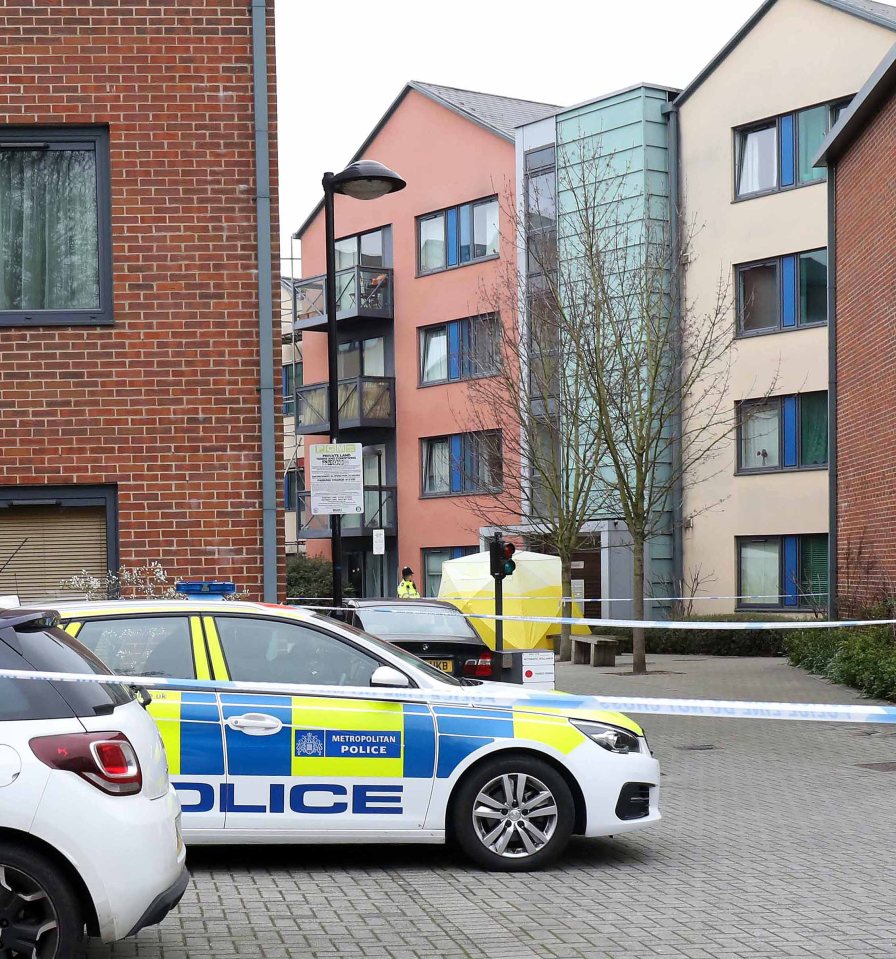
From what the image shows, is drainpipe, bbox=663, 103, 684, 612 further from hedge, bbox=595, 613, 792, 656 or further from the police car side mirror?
the police car side mirror

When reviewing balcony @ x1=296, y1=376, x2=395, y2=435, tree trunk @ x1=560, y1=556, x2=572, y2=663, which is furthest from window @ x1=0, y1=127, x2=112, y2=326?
balcony @ x1=296, y1=376, x2=395, y2=435

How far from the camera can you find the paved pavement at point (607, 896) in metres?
6.28

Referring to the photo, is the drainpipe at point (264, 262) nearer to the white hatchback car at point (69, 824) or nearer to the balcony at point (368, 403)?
the white hatchback car at point (69, 824)

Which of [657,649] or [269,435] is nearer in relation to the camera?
[269,435]

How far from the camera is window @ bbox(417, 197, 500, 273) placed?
37.9 metres

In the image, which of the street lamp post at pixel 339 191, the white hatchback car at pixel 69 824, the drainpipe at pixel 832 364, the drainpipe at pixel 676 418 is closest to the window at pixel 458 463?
the drainpipe at pixel 676 418

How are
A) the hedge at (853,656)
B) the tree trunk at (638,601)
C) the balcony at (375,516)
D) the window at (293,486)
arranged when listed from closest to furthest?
the hedge at (853,656) < the tree trunk at (638,601) < the balcony at (375,516) < the window at (293,486)

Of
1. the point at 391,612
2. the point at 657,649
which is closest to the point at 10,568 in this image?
the point at 391,612

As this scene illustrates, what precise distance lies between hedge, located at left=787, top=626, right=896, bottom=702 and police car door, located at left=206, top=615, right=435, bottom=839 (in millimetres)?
10982

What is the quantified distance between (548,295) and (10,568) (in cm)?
1773

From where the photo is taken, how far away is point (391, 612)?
14656mm

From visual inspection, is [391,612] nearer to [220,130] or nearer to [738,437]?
[220,130]

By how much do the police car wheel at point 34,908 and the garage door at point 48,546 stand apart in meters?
7.29

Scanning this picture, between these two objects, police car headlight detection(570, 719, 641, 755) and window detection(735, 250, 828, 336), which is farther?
window detection(735, 250, 828, 336)
